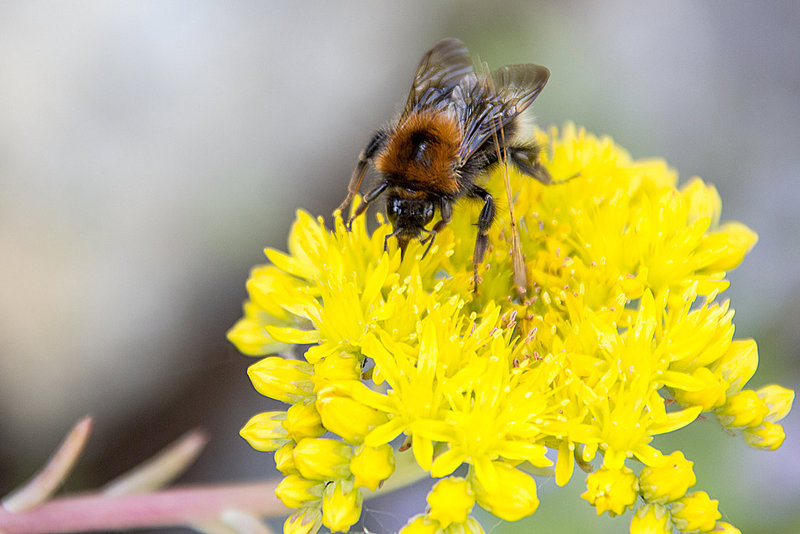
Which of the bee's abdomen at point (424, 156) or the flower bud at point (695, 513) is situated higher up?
the bee's abdomen at point (424, 156)

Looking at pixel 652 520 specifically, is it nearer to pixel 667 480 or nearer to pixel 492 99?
pixel 667 480

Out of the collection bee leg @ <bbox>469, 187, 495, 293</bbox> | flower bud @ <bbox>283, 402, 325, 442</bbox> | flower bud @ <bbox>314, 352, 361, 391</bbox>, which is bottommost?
flower bud @ <bbox>283, 402, 325, 442</bbox>

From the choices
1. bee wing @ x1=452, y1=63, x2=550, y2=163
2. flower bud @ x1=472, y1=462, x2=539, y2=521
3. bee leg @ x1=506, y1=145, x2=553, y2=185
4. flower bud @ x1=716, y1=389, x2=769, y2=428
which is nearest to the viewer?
flower bud @ x1=472, y1=462, x2=539, y2=521

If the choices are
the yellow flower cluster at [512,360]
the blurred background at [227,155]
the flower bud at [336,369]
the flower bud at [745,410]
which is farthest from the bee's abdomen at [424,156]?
the blurred background at [227,155]

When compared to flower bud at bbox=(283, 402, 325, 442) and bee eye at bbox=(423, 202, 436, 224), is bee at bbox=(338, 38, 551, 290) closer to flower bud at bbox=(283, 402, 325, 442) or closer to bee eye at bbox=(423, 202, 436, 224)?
bee eye at bbox=(423, 202, 436, 224)

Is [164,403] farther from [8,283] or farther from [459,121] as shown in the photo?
[459,121]

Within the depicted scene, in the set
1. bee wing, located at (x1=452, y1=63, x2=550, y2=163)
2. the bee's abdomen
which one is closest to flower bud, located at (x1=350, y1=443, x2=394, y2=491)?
the bee's abdomen

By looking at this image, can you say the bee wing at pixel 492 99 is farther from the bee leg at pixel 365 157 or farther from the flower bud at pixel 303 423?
the flower bud at pixel 303 423

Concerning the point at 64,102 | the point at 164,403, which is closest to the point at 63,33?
the point at 64,102
